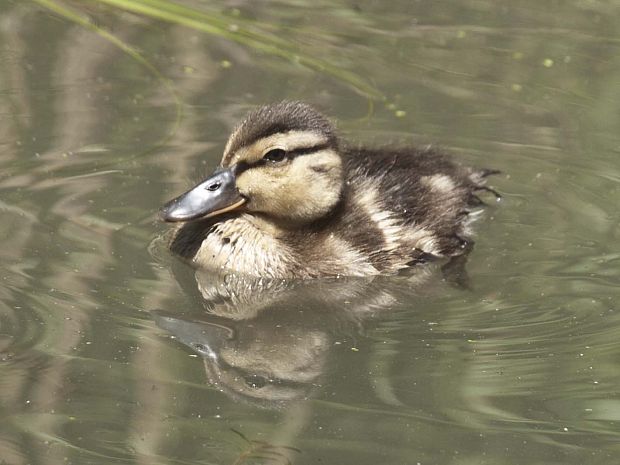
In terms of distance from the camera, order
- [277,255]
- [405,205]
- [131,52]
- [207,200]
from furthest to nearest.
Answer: [131,52] < [405,205] < [277,255] < [207,200]

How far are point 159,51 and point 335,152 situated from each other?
215 cm

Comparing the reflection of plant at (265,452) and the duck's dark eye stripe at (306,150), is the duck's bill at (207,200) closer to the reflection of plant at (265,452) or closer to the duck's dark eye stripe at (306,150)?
the duck's dark eye stripe at (306,150)

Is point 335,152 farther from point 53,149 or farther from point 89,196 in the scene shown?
point 53,149

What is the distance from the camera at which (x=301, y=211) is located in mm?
5027

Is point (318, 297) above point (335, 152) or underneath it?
underneath

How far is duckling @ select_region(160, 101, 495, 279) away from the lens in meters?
4.89

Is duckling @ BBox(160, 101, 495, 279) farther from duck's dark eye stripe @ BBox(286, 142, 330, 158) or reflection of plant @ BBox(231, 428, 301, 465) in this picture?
reflection of plant @ BBox(231, 428, 301, 465)

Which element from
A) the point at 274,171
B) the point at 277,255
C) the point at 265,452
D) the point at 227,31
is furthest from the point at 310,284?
the point at 227,31

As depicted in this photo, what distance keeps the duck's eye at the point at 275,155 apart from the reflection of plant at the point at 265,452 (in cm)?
154

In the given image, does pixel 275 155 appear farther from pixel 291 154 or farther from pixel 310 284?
pixel 310 284

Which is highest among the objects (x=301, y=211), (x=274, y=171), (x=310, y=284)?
(x=274, y=171)

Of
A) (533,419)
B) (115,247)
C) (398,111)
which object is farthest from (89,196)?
(533,419)

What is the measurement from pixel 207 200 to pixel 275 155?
0.96 ft

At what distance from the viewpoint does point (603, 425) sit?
3.79m
